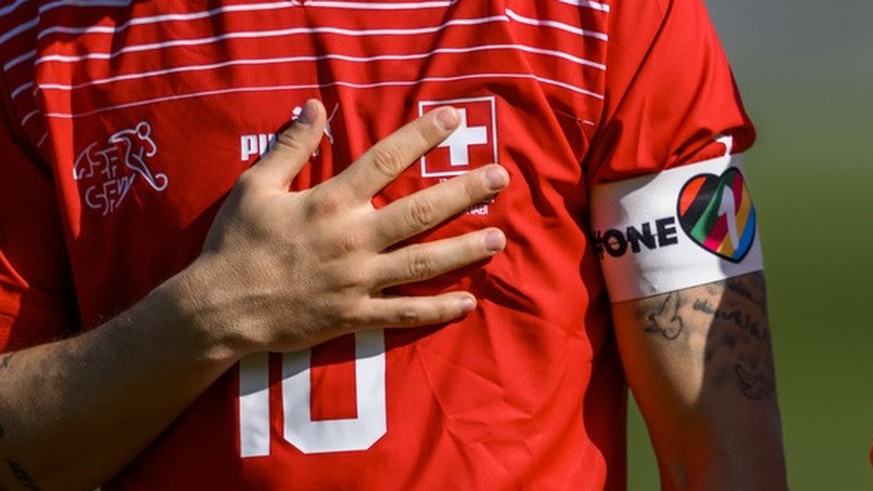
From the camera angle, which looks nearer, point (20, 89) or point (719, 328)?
point (719, 328)

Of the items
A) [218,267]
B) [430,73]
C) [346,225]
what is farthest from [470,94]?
[218,267]

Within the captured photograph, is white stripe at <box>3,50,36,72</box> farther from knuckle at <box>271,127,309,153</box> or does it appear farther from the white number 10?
the white number 10

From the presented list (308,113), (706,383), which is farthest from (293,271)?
(706,383)

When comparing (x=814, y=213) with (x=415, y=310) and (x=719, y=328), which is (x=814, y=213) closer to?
(x=719, y=328)

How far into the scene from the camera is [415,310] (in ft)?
6.32

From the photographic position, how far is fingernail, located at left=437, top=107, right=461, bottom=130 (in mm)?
1938

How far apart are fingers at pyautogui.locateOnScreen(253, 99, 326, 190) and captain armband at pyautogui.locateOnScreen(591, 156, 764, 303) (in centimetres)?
35

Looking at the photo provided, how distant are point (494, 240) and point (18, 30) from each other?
700mm

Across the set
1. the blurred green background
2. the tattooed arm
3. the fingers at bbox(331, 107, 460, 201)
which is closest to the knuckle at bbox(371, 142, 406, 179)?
the fingers at bbox(331, 107, 460, 201)

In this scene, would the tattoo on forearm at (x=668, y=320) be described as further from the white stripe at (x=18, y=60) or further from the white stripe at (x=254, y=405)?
the white stripe at (x=18, y=60)

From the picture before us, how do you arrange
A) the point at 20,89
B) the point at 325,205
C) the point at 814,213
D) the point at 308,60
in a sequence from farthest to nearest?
the point at 814,213, the point at 20,89, the point at 308,60, the point at 325,205

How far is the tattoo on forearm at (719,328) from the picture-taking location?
78.4 inches

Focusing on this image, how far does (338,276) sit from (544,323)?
0.85ft

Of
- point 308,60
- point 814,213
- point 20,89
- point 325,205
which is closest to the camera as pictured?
point 325,205
